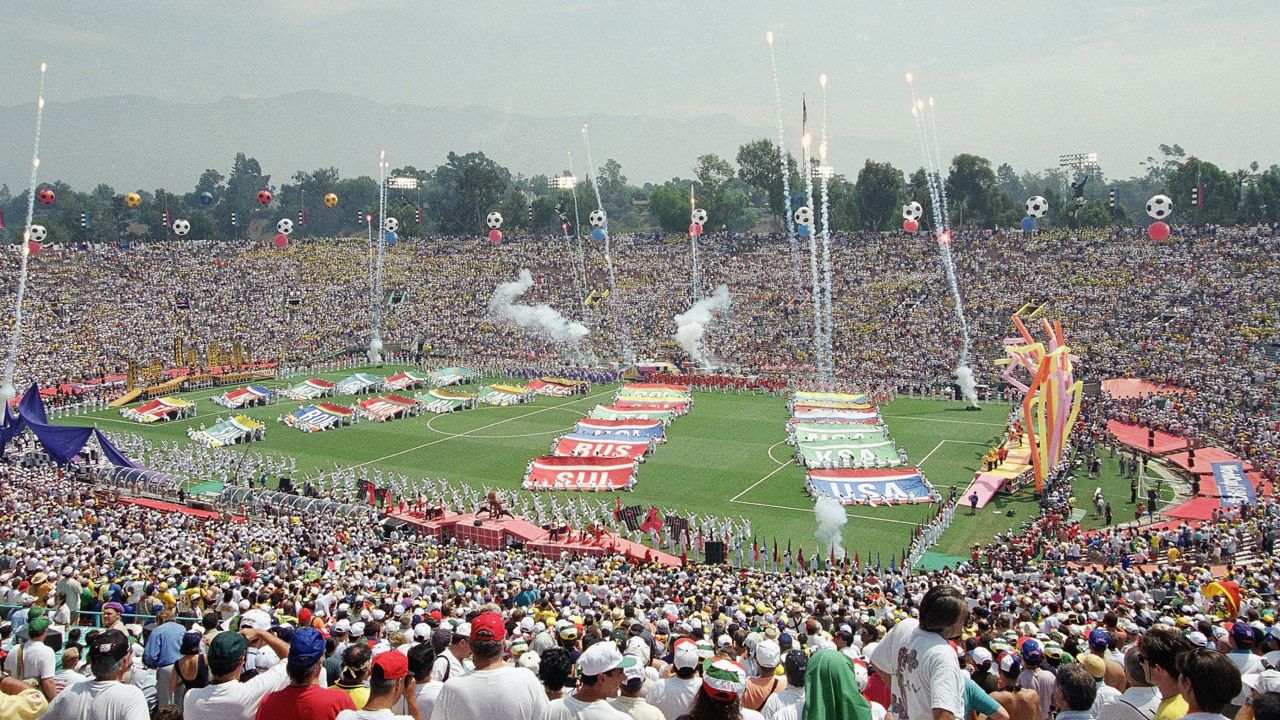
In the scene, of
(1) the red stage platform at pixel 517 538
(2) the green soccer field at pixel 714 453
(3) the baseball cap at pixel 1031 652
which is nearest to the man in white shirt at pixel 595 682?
(3) the baseball cap at pixel 1031 652

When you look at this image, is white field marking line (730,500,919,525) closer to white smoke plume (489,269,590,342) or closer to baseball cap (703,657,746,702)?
baseball cap (703,657,746,702)

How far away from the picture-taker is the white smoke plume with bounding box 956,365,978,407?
51062 mm

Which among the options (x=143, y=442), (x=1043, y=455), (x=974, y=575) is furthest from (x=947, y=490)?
(x=143, y=442)

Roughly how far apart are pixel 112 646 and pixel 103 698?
39 centimetres

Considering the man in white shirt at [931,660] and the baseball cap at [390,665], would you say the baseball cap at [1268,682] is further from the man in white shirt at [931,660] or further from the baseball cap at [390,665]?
the baseball cap at [390,665]

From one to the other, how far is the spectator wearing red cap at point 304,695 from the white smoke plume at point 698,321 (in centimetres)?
5913

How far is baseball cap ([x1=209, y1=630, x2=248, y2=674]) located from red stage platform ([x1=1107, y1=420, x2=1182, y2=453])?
125ft

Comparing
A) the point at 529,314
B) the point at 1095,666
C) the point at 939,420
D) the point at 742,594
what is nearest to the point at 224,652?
the point at 1095,666

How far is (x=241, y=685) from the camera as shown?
6.83 metres

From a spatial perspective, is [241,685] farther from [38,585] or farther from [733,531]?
[733,531]

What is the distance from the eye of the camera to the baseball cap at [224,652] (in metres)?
6.70

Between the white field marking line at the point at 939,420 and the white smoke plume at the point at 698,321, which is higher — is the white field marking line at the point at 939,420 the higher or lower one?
the lower one

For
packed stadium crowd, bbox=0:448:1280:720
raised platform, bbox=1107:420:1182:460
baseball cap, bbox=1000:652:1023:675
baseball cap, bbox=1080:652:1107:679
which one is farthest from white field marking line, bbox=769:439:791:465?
baseball cap, bbox=1000:652:1023:675

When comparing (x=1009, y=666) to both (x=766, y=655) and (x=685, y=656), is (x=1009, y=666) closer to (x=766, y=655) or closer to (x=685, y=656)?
(x=766, y=655)
